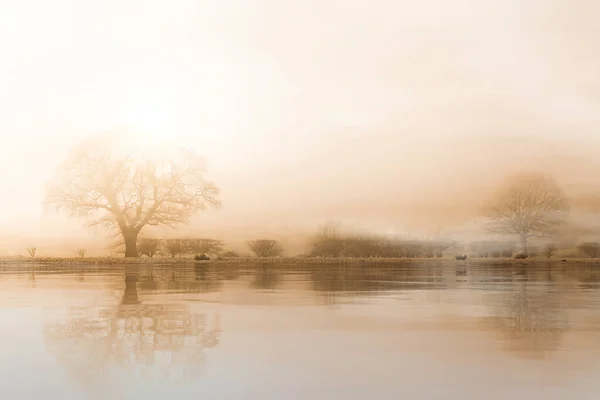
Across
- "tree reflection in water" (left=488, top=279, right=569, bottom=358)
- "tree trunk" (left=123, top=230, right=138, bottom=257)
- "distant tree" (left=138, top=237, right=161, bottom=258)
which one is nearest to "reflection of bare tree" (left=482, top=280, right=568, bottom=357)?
"tree reflection in water" (left=488, top=279, right=569, bottom=358)

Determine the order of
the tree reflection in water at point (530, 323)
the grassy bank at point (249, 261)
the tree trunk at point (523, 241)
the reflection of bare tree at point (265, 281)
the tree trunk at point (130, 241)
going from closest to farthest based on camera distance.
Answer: the tree reflection in water at point (530, 323), the reflection of bare tree at point (265, 281), the grassy bank at point (249, 261), the tree trunk at point (130, 241), the tree trunk at point (523, 241)

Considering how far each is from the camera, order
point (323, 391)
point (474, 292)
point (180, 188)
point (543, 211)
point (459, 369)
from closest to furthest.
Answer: point (323, 391) < point (459, 369) < point (474, 292) < point (180, 188) < point (543, 211)

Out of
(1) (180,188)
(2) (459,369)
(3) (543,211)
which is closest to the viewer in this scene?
(2) (459,369)

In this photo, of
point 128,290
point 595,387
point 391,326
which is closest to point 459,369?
point 595,387

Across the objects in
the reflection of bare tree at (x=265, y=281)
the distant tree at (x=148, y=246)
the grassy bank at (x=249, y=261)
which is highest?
the distant tree at (x=148, y=246)

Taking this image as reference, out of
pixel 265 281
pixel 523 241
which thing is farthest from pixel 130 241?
pixel 523 241

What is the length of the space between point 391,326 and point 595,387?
414 centimetres

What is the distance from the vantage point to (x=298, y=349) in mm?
7367

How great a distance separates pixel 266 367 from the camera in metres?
6.33

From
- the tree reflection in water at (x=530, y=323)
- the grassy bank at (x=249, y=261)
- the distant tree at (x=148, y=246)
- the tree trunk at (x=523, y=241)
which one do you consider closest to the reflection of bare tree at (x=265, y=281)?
the tree reflection in water at (x=530, y=323)

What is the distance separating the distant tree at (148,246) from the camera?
153ft

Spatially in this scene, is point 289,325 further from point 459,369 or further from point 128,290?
point 128,290

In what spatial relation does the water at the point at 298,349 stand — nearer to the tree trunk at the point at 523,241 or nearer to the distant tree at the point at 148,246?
the distant tree at the point at 148,246

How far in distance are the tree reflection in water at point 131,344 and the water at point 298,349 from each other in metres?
0.02
